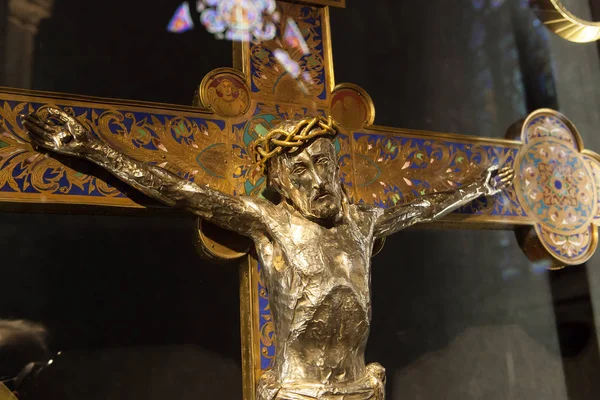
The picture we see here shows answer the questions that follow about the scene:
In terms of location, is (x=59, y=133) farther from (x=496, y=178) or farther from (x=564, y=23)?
(x=564, y=23)

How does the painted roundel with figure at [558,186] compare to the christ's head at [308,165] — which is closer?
the christ's head at [308,165]

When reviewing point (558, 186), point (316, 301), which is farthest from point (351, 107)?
point (558, 186)

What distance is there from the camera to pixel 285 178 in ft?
5.37

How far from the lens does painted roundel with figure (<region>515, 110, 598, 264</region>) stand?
7.17 feet

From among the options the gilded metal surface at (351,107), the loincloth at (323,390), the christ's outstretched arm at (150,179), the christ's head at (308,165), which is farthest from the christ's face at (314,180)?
the loincloth at (323,390)

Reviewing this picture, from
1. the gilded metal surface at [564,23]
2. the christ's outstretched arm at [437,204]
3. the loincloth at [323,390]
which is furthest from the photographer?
the gilded metal surface at [564,23]

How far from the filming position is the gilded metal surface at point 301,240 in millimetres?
1519

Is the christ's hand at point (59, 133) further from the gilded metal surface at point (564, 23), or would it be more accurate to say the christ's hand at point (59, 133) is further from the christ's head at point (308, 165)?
the gilded metal surface at point (564, 23)

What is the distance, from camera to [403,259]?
7.39 ft

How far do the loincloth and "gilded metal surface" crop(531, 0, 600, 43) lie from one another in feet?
5.88

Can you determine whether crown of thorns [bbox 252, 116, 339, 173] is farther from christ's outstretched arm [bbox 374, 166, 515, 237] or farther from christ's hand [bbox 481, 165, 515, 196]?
christ's hand [bbox 481, 165, 515, 196]

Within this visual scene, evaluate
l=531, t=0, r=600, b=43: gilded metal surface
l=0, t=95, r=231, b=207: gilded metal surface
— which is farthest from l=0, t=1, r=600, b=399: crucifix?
l=531, t=0, r=600, b=43: gilded metal surface

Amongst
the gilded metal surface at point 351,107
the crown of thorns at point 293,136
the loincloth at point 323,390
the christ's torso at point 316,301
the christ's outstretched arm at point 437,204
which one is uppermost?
the gilded metal surface at point 351,107

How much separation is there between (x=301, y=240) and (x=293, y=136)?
295mm
